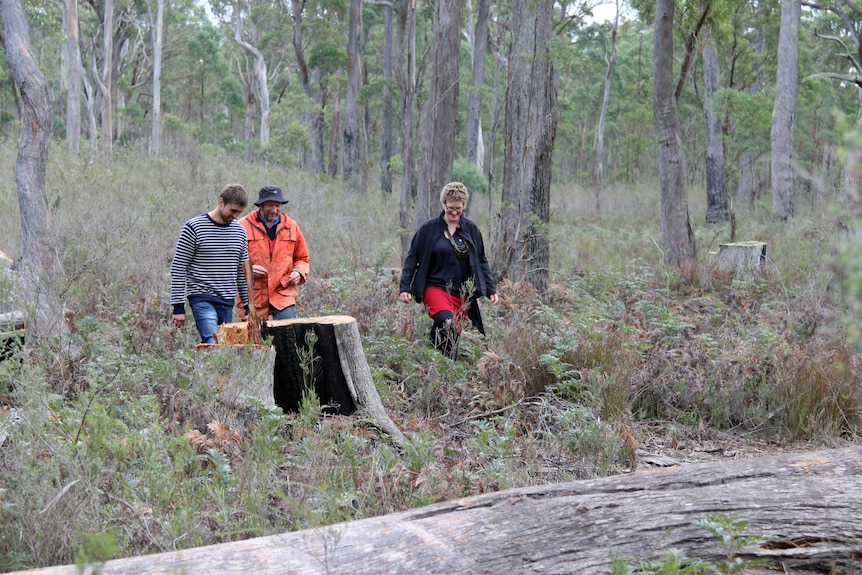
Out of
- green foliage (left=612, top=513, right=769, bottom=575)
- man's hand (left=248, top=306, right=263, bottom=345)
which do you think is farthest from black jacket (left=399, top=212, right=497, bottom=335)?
green foliage (left=612, top=513, right=769, bottom=575)

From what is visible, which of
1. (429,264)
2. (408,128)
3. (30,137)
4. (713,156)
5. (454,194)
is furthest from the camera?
(713,156)

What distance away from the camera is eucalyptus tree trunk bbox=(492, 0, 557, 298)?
9.52 metres

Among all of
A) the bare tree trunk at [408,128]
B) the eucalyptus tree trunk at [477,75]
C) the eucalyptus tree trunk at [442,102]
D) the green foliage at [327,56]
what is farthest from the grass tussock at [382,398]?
the green foliage at [327,56]

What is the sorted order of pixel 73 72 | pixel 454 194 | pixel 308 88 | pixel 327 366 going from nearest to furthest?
pixel 327 366 → pixel 454 194 → pixel 73 72 → pixel 308 88

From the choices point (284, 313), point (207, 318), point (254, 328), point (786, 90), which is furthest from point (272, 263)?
point (786, 90)

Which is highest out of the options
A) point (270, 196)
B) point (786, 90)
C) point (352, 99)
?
point (352, 99)

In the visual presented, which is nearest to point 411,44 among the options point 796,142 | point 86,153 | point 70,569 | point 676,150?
point 676,150

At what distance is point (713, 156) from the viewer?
909 inches

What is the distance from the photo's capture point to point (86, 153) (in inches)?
695

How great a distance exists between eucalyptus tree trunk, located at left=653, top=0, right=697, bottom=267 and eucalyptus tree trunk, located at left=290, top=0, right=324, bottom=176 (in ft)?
56.9

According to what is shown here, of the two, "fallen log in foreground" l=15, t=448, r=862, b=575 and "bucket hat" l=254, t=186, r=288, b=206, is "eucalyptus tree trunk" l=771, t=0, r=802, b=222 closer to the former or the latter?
"bucket hat" l=254, t=186, r=288, b=206

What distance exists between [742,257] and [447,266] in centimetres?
647

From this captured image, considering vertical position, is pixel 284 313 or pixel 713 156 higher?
pixel 713 156

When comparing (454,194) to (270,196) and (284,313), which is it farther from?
(284,313)
